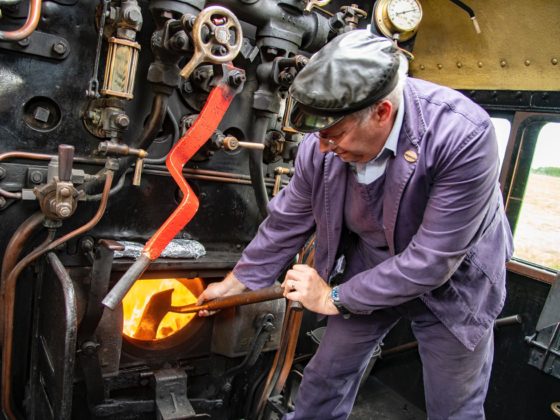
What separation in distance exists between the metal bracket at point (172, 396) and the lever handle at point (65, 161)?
3.95 ft

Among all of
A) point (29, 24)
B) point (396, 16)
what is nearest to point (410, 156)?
point (29, 24)

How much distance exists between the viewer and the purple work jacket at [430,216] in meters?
1.43

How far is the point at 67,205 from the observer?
1.80 meters

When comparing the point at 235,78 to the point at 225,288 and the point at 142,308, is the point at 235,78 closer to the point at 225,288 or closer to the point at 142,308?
the point at 225,288

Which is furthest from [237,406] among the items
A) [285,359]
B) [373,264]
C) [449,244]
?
[449,244]

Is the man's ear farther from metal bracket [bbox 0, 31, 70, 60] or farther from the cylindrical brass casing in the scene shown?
metal bracket [bbox 0, 31, 70, 60]

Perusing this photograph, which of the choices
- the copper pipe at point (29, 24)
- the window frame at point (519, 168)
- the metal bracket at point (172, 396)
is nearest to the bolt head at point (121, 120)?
the copper pipe at point (29, 24)

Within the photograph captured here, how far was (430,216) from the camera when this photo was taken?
1483 mm

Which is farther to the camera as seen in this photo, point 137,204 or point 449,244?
point 137,204

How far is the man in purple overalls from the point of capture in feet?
4.58

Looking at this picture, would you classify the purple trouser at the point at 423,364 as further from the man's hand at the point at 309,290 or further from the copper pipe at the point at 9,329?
the copper pipe at the point at 9,329

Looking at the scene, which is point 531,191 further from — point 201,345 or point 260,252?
point 201,345

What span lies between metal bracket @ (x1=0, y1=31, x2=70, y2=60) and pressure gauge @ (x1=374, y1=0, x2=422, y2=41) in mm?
1821

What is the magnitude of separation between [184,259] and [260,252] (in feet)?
1.69
